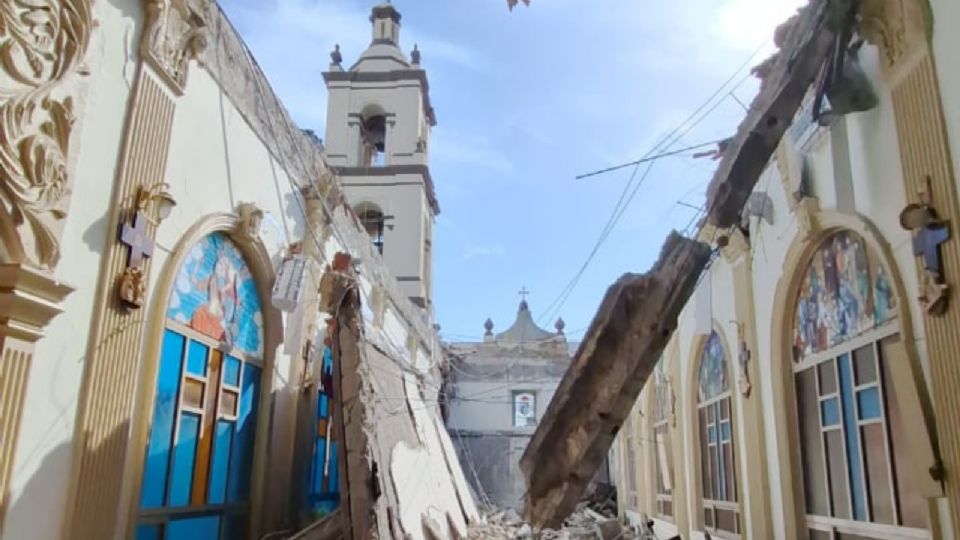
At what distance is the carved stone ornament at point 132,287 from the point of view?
516 centimetres

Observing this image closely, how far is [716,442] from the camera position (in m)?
10.7

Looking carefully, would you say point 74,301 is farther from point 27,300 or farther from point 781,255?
point 781,255

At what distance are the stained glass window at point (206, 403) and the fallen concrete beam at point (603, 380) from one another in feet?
10.3

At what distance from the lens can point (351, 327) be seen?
6.90 metres

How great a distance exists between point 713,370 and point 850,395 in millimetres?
4388

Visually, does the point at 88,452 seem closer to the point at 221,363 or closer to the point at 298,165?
the point at 221,363

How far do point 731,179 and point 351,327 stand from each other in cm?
363

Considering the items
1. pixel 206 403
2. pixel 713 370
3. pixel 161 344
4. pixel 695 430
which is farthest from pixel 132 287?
pixel 695 430

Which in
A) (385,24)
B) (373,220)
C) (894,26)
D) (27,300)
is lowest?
(27,300)

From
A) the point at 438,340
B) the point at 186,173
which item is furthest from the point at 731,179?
the point at 438,340

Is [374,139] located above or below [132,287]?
above

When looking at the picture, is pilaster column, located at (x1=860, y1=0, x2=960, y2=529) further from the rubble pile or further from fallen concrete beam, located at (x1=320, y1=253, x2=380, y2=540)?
the rubble pile

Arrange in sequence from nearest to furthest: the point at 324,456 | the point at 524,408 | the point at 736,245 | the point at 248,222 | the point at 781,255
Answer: the point at 248,222, the point at 781,255, the point at 736,245, the point at 324,456, the point at 524,408

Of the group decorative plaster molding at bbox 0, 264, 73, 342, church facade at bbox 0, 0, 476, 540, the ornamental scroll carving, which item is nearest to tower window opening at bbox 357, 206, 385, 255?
church facade at bbox 0, 0, 476, 540
